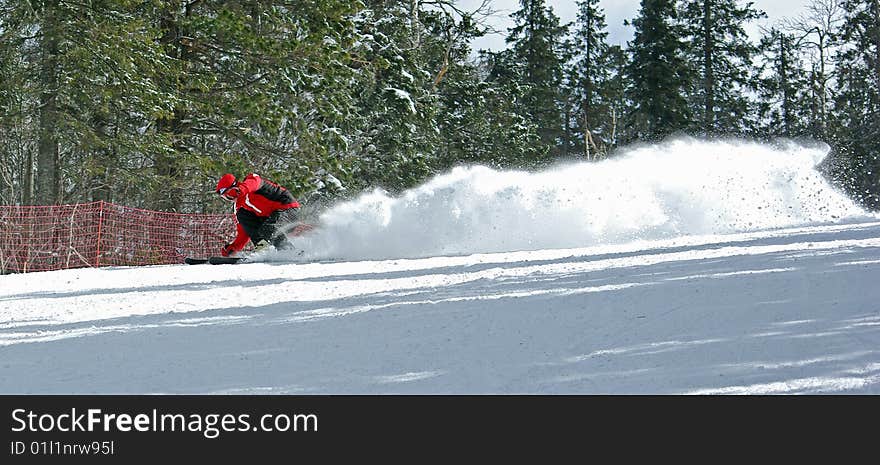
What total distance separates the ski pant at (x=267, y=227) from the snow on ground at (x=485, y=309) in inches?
19.6

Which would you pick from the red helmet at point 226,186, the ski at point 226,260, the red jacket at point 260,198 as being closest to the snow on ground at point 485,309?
the ski at point 226,260

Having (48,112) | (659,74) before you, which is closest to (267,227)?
(48,112)

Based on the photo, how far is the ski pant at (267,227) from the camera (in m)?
15.0

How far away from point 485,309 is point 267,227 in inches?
333

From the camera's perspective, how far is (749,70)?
46.4m

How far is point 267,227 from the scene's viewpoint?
49.3 ft

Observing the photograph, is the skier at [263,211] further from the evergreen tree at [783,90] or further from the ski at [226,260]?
the evergreen tree at [783,90]

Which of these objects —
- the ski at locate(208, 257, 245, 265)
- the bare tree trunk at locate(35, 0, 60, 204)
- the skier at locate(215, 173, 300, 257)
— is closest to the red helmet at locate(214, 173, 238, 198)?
the skier at locate(215, 173, 300, 257)

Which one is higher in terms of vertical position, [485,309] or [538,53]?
[538,53]

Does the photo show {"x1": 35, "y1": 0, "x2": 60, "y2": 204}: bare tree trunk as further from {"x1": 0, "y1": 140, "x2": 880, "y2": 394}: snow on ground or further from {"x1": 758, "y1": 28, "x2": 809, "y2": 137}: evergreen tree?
{"x1": 758, "y1": 28, "x2": 809, "y2": 137}: evergreen tree

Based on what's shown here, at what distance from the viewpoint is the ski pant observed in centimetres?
A: 1498

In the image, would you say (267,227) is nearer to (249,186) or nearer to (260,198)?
(260,198)

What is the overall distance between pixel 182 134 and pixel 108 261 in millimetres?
5212
